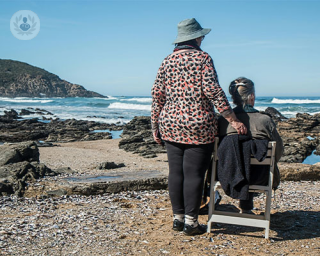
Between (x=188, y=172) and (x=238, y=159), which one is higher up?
(x=238, y=159)

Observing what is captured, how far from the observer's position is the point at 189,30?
365 centimetres

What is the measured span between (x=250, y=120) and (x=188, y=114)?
2.14 ft

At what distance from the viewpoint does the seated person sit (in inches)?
141

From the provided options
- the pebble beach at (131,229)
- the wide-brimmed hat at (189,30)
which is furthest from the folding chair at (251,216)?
the wide-brimmed hat at (189,30)

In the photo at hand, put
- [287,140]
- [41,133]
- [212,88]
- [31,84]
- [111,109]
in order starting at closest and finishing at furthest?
[212,88] → [287,140] → [41,133] → [111,109] → [31,84]

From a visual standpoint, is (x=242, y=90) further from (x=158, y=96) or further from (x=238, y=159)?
(x=158, y=96)

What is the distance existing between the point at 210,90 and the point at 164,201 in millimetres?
2259

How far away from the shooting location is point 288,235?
12.6 feet

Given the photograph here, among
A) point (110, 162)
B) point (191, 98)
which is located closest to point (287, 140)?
point (110, 162)

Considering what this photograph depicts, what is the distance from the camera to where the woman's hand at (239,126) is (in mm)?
3500

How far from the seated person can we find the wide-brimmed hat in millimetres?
608

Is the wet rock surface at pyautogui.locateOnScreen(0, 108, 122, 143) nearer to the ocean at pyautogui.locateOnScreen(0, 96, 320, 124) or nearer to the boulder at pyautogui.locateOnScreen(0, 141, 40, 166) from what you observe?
the ocean at pyautogui.locateOnScreen(0, 96, 320, 124)

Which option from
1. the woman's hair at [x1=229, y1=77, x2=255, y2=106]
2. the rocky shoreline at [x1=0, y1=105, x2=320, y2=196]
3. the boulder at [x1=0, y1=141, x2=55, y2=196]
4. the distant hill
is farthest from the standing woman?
the distant hill

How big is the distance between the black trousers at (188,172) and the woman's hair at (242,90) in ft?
1.83
